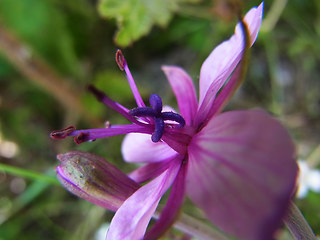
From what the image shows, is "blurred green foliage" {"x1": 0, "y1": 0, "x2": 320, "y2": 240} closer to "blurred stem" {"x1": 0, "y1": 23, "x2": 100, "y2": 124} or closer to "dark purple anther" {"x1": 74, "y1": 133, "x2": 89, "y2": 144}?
"blurred stem" {"x1": 0, "y1": 23, "x2": 100, "y2": 124}

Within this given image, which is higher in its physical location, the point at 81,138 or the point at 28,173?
the point at 81,138

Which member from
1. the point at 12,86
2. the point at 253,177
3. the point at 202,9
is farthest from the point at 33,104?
the point at 253,177

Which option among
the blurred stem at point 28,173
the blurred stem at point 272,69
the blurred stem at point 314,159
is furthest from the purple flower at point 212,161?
the blurred stem at point 272,69

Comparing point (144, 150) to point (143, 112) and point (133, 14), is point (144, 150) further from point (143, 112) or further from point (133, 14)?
point (133, 14)

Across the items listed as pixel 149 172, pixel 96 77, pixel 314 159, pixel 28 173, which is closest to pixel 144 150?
pixel 149 172

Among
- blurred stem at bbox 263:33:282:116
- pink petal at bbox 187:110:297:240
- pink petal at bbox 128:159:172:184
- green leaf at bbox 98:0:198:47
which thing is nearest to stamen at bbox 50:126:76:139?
pink petal at bbox 128:159:172:184
